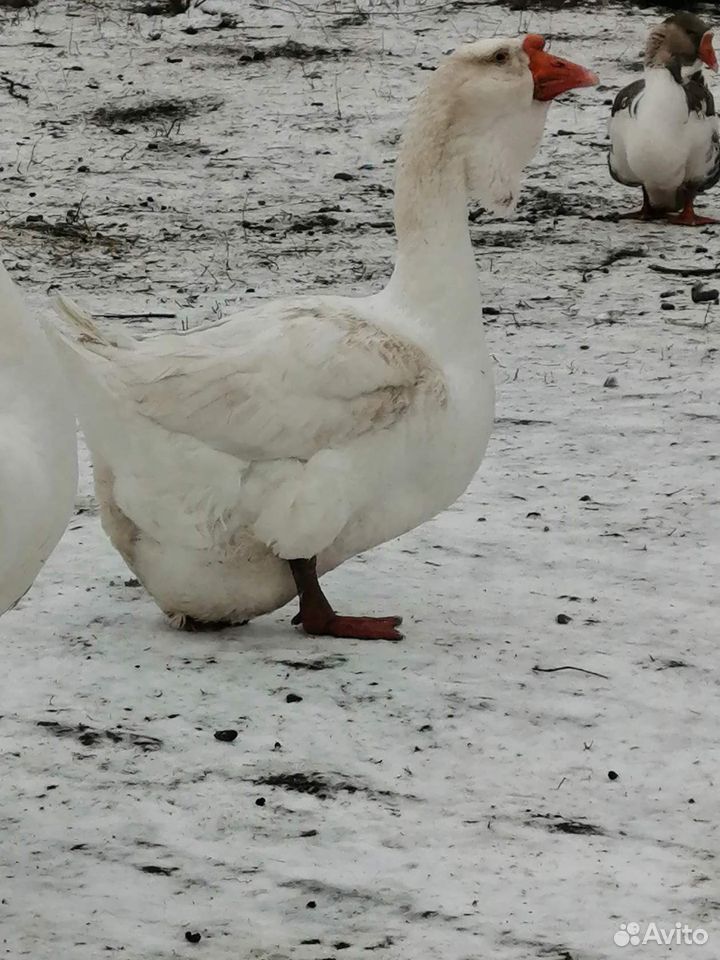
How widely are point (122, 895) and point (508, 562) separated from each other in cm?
254

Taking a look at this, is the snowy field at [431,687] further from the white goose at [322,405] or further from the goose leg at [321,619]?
the white goose at [322,405]

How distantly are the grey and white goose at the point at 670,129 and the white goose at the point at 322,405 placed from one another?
17.9 feet

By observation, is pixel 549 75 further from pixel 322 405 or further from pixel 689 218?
pixel 689 218

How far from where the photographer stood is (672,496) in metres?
6.16

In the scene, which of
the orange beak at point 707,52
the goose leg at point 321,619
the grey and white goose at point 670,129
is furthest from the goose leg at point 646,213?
the goose leg at point 321,619

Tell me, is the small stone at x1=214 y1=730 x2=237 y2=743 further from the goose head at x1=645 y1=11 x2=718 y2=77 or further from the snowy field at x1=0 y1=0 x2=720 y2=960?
the goose head at x1=645 y1=11 x2=718 y2=77

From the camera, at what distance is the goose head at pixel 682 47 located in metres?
10.8

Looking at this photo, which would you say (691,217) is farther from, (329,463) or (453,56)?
(329,463)

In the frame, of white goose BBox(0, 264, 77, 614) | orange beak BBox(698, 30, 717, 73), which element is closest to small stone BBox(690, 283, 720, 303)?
orange beak BBox(698, 30, 717, 73)

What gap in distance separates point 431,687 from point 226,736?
2.22 feet

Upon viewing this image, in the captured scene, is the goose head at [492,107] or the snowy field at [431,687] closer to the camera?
the snowy field at [431,687]

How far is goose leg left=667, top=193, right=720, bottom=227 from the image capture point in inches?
409

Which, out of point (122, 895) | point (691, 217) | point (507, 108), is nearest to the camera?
point (122, 895)

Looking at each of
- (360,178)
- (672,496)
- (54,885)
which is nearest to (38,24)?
(360,178)
